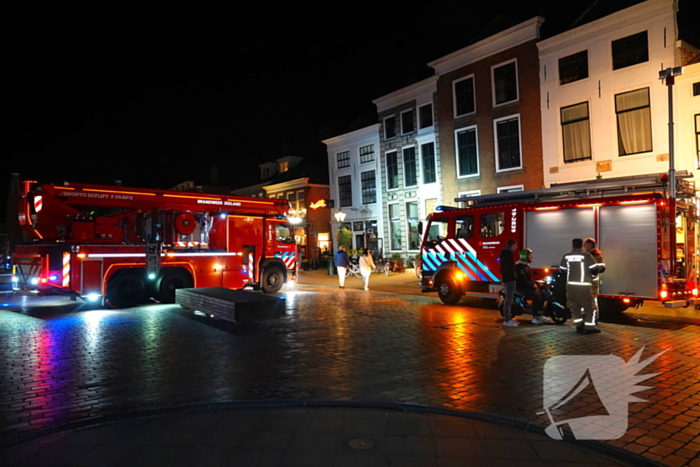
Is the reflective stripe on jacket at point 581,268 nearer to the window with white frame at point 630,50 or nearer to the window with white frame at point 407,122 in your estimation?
the window with white frame at point 630,50

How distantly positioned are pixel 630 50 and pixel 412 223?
42.0 ft

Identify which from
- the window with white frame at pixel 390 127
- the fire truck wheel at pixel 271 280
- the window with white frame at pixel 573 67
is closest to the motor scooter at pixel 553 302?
the fire truck wheel at pixel 271 280

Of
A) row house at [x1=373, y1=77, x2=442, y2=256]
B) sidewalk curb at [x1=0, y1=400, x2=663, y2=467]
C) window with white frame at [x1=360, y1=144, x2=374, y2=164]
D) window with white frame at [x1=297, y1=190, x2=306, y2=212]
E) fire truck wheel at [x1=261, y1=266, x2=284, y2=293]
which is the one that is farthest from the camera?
window with white frame at [x1=297, y1=190, x2=306, y2=212]

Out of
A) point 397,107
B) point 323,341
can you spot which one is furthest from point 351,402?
point 397,107

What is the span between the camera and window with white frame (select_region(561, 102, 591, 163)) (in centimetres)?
1898

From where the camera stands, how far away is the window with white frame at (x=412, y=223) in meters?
26.6

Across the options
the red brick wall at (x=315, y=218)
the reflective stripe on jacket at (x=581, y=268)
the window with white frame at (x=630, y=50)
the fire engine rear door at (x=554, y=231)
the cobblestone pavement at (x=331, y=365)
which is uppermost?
the window with white frame at (x=630, y=50)

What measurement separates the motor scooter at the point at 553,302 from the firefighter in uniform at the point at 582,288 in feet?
2.01

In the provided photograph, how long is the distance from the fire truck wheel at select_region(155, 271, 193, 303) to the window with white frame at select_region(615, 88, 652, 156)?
Answer: 15.6m

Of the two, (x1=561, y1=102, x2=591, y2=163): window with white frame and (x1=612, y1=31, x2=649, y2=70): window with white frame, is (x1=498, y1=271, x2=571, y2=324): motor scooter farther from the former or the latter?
(x1=612, y1=31, x2=649, y2=70): window with white frame

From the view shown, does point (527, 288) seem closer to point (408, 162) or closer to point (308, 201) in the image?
point (408, 162)

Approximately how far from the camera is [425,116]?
26.0 metres

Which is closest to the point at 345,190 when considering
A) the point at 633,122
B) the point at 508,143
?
the point at 508,143

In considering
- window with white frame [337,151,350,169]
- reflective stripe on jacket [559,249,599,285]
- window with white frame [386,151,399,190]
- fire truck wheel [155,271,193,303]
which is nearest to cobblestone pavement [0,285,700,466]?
reflective stripe on jacket [559,249,599,285]
